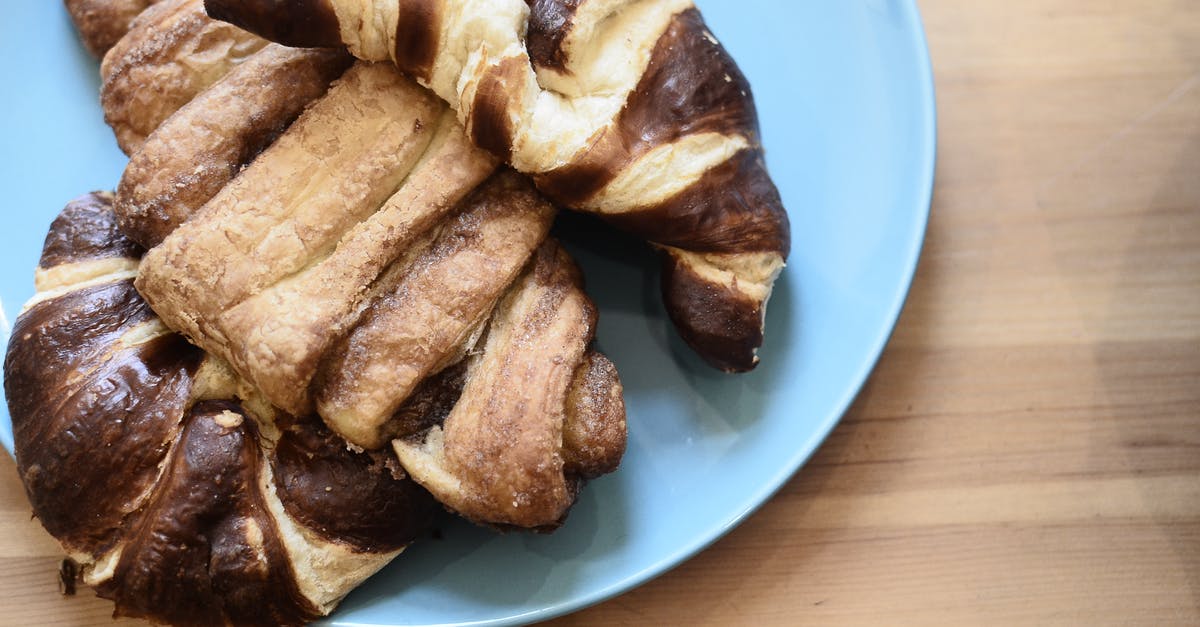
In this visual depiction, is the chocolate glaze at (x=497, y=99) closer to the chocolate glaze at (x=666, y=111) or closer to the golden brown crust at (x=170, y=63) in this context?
the chocolate glaze at (x=666, y=111)

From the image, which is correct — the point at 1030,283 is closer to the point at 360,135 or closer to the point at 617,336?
the point at 617,336

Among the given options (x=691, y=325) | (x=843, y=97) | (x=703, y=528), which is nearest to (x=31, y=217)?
(x=691, y=325)

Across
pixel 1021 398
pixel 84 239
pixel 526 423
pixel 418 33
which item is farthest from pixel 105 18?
pixel 1021 398

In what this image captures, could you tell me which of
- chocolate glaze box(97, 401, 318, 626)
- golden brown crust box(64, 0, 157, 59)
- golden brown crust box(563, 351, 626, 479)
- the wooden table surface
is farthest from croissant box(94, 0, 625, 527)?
the wooden table surface

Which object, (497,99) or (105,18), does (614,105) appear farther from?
(105,18)

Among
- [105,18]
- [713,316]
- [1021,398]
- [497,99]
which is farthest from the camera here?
[1021,398]

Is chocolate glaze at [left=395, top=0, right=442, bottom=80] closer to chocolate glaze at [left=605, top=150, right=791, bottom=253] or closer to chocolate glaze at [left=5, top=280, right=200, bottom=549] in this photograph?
chocolate glaze at [left=605, top=150, right=791, bottom=253]
